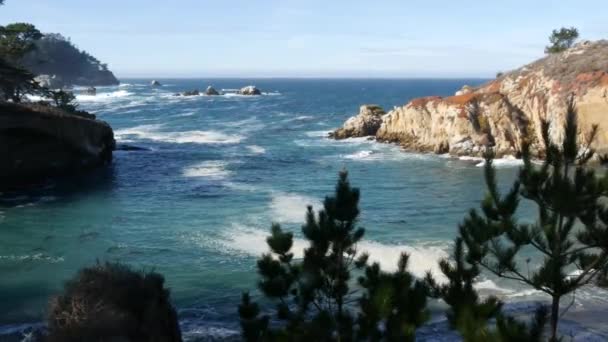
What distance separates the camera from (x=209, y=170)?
161ft

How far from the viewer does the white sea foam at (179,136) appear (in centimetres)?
6791

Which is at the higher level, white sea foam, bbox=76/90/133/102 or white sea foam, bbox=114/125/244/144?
white sea foam, bbox=76/90/133/102

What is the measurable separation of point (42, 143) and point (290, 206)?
68.8ft

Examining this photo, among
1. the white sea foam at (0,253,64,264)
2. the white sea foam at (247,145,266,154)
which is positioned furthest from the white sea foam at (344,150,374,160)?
the white sea foam at (0,253,64,264)

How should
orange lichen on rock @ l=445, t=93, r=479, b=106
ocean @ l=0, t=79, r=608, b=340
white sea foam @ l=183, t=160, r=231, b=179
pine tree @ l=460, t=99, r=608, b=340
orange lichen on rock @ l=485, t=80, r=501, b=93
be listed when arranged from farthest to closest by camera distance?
orange lichen on rock @ l=485, t=80, r=501, b=93, orange lichen on rock @ l=445, t=93, r=479, b=106, white sea foam @ l=183, t=160, r=231, b=179, ocean @ l=0, t=79, r=608, b=340, pine tree @ l=460, t=99, r=608, b=340

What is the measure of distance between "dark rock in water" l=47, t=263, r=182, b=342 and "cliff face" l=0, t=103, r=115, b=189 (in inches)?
1172

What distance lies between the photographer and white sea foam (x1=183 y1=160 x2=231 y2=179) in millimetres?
46781

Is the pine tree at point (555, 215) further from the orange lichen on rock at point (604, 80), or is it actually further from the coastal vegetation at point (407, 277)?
the orange lichen on rock at point (604, 80)

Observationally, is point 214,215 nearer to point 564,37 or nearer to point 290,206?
point 290,206

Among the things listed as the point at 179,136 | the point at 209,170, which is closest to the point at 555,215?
the point at 209,170

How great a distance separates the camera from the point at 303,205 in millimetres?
36562

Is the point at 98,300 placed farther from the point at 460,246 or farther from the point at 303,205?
the point at 303,205

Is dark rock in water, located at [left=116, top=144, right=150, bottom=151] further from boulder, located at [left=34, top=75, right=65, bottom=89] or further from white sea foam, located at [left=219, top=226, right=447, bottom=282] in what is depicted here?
boulder, located at [left=34, top=75, right=65, bottom=89]

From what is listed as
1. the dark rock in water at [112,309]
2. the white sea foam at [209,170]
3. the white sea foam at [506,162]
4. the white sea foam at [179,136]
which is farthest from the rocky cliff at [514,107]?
the dark rock in water at [112,309]
